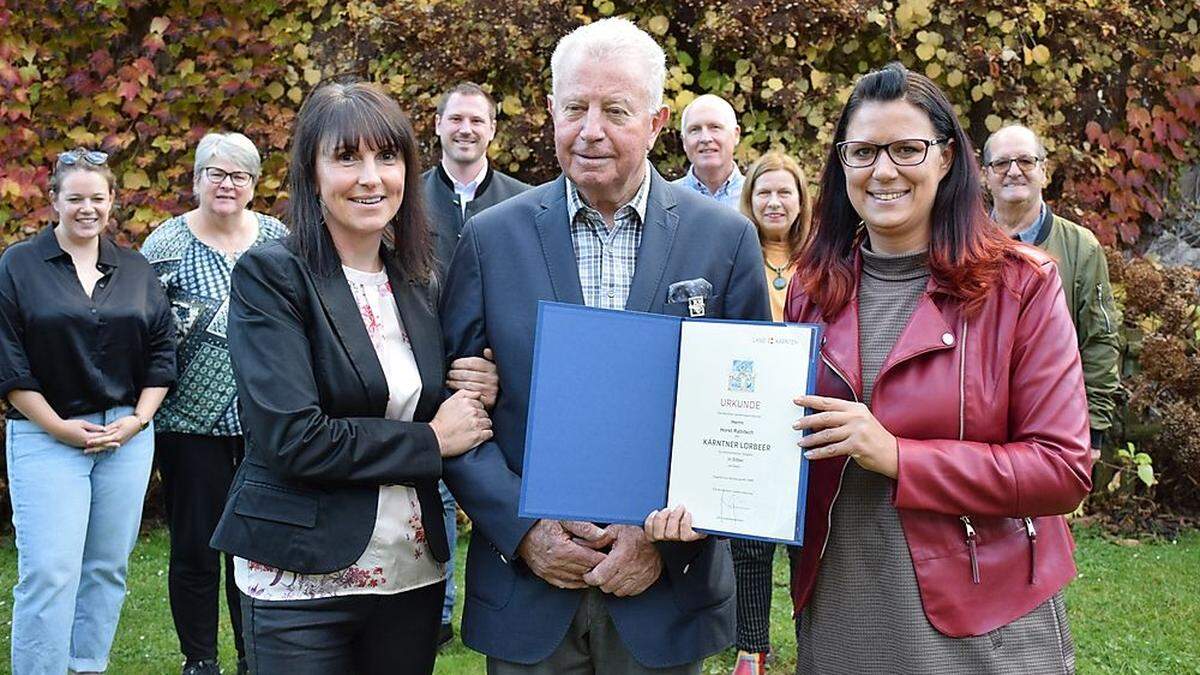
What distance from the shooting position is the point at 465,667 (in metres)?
4.75

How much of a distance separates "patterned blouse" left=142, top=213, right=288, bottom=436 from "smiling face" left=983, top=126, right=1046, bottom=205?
3.35 metres


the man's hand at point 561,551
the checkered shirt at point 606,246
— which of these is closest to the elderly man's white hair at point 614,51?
the checkered shirt at point 606,246

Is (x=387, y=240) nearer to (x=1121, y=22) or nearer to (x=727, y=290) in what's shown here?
(x=727, y=290)

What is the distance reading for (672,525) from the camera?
231 centimetres

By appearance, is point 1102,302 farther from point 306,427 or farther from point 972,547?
point 306,427

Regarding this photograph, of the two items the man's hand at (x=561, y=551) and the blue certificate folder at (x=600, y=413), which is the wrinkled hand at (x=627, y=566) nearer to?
the man's hand at (x=561, y=551)

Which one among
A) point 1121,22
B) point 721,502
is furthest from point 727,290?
point 1121,22

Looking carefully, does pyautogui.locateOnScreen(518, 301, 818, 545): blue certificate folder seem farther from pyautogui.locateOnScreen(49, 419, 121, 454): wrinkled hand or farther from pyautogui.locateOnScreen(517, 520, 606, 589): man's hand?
pyautogui.locateOnScreen(49, 419, 121, 454): wrinkled hand

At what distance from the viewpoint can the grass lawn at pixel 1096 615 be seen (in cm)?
493

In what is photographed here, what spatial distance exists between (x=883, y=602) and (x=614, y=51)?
134 cm

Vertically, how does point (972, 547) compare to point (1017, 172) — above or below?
below

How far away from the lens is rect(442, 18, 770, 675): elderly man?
2480 millimetres

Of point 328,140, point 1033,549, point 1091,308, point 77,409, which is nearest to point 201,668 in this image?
point 77,409

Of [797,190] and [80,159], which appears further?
[797,190]
